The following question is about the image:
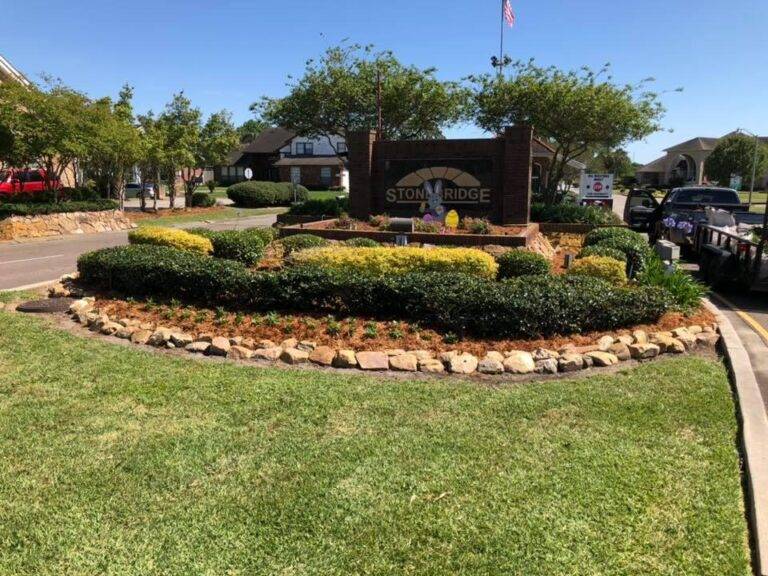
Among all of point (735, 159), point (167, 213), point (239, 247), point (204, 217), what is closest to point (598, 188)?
point (204, 217)

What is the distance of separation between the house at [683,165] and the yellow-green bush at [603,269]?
6625 cm

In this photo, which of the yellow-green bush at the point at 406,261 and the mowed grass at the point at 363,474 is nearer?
the mowed grass at the point at 363,474

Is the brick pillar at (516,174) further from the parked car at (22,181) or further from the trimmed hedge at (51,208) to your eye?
the parked car at (22,181)

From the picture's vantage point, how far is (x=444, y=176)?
1462 centimetres

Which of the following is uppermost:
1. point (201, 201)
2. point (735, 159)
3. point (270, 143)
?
point (270, 143)

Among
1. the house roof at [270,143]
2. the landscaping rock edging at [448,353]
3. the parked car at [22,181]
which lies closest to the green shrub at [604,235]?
the landscaping rock edging at [448,353]

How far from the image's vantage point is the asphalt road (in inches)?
472

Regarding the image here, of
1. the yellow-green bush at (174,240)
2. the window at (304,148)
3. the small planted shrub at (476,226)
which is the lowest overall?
the yellow-green bush at (174,240)

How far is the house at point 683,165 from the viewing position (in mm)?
72875

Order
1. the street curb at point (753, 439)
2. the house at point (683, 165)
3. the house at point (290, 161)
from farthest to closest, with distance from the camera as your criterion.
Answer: the house at point (683, 165), the house at point (290, 161), the street curb at point (753, 439)

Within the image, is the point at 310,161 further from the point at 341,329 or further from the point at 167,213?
the point at 341,329

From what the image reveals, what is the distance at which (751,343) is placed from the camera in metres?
7.11

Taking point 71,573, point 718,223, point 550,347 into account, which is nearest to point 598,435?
point 550,347

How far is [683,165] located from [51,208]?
8483cm
